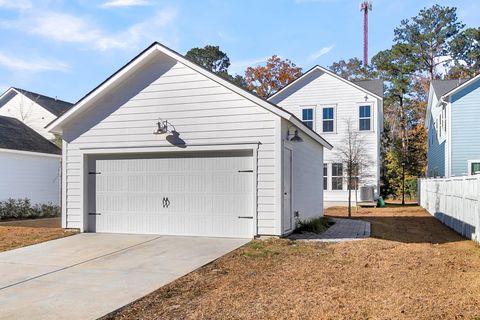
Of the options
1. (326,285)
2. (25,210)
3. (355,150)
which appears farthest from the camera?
(355,150)

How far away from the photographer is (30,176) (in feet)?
61.8

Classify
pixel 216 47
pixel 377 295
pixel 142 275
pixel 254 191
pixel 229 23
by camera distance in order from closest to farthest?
pixel 377 295
pixel 142 275
pixel 254 191
pixel 229 23
pixel 216 47

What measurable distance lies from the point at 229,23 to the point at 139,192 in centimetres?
605

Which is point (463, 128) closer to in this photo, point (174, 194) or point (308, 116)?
point (308, 116)

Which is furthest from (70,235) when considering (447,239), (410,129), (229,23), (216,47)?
(216,47)

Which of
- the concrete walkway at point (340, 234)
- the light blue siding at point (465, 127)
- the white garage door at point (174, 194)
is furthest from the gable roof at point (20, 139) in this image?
the light blue siding at point (465, 127)

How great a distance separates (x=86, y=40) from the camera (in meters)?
13.6

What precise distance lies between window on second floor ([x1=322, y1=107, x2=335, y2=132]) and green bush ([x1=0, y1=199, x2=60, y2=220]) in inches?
579

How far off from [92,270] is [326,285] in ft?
12.7

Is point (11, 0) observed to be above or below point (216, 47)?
below

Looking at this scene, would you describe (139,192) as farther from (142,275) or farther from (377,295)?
(377,295)

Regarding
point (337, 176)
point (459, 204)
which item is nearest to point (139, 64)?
point (459, 204)

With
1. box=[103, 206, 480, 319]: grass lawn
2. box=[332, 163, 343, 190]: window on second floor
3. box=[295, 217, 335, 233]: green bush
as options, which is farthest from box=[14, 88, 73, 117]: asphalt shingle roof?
box=[103, 206, 480, 319]: grass lawn

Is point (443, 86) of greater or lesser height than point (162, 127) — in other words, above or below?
above
